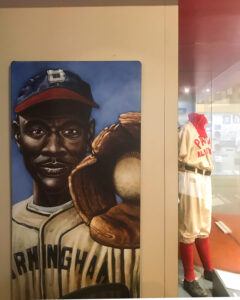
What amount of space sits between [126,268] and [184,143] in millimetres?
819

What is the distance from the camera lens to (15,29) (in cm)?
174

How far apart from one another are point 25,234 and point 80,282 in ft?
1.44

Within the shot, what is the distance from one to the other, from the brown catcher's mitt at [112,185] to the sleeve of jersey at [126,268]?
5 cm

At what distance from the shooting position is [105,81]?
1.72m

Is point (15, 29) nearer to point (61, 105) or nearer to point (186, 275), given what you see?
point (61, 105)

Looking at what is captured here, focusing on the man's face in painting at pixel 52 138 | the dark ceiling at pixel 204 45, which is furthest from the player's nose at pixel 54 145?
the dark ceiling at pixel 204 45

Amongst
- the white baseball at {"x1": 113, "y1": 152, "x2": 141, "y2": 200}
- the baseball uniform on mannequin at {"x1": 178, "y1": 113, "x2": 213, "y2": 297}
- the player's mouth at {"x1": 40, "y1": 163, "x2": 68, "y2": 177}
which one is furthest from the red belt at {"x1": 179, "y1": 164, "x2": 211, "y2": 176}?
the player's mouth at {"x1": 40, "y1": 163, "x2": 68, "y2": 177}

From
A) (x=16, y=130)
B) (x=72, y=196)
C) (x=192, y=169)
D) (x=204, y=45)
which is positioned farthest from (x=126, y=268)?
(x=204, y=45)

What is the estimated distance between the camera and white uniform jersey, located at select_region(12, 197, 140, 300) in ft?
5.75

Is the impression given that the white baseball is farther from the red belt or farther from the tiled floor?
the tiled floor

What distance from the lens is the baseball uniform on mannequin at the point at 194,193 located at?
174 cm

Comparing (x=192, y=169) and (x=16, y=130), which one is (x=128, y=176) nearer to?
(x=192, y=169)

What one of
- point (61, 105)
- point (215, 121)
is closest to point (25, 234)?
point (61, 105)

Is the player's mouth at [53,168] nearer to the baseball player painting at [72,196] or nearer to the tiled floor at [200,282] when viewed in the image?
the baseball player painting at [72,196]
